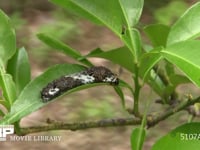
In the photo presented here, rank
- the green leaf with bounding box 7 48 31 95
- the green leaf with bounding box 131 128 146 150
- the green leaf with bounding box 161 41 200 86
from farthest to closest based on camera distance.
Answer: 1. the green leaf with bounding box 7 48 31 95
2. the green leaf with bounding box 131 128 146 150
3. the green leaf with bounding box 161 41 200 86

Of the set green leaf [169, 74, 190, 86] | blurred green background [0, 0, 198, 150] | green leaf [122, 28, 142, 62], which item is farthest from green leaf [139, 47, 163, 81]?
blurred green background [0, 0, 198, 150]

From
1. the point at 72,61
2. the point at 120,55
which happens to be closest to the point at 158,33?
the point at 120,55

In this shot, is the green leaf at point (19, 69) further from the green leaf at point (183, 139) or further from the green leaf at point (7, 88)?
the green leaf at point (183, 139)

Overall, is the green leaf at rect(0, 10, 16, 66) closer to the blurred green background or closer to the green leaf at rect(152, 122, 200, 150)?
the green leaf at rect(152, 122, 200, 150)

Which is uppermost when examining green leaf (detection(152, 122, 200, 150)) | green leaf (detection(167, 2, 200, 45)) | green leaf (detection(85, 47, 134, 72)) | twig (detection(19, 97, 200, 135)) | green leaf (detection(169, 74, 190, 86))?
green leaf (detection(167, 2, 200, 45))

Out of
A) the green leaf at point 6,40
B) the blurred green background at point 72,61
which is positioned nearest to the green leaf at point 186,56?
the green leaf at point 6,40

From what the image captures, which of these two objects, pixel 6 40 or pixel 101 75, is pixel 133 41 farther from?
pixel 6 40
